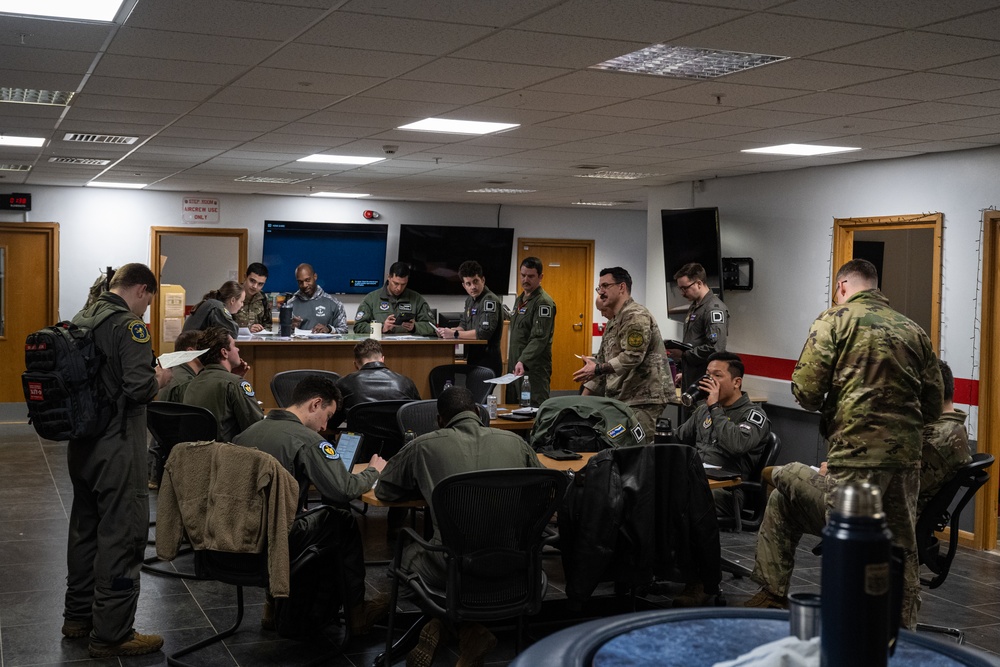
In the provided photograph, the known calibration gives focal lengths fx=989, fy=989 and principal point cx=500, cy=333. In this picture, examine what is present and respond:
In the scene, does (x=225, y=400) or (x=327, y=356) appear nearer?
(x=225, y=400)

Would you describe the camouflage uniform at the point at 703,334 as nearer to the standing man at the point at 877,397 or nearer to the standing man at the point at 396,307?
the standing man at the point at 396,307

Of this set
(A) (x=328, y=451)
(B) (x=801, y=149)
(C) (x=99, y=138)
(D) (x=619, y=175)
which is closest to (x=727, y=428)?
(A) (x=328, y=451)

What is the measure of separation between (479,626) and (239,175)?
763 centimetres

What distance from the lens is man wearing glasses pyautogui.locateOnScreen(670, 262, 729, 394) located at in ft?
26.6

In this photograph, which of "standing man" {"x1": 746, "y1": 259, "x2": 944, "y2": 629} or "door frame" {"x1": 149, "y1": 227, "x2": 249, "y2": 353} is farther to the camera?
"door frame" {"x1": 149, "y1": 227, "x2": 249, "y2": 353}

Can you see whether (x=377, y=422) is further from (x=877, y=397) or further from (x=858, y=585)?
(x=858, y=585)

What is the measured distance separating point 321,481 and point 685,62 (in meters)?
2.48

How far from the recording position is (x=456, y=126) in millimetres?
6691

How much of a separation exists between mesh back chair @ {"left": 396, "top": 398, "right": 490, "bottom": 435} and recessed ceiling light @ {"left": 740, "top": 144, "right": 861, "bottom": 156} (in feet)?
11.0

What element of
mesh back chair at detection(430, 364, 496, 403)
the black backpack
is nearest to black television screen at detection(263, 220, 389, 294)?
mesh back chair at detection(430, 364, 496, 403)

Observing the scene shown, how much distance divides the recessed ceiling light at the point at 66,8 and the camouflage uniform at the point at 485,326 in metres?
5.59

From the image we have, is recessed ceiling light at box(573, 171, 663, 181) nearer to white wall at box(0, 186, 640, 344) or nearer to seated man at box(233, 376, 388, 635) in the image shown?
white wall at box(0, 186, 640, 344)

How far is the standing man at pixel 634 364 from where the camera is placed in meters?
6.30

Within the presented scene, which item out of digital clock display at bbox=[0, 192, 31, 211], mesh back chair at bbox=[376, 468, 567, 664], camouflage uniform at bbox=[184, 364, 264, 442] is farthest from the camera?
digital clock display at bbox=[0, 192, 31, 211]
